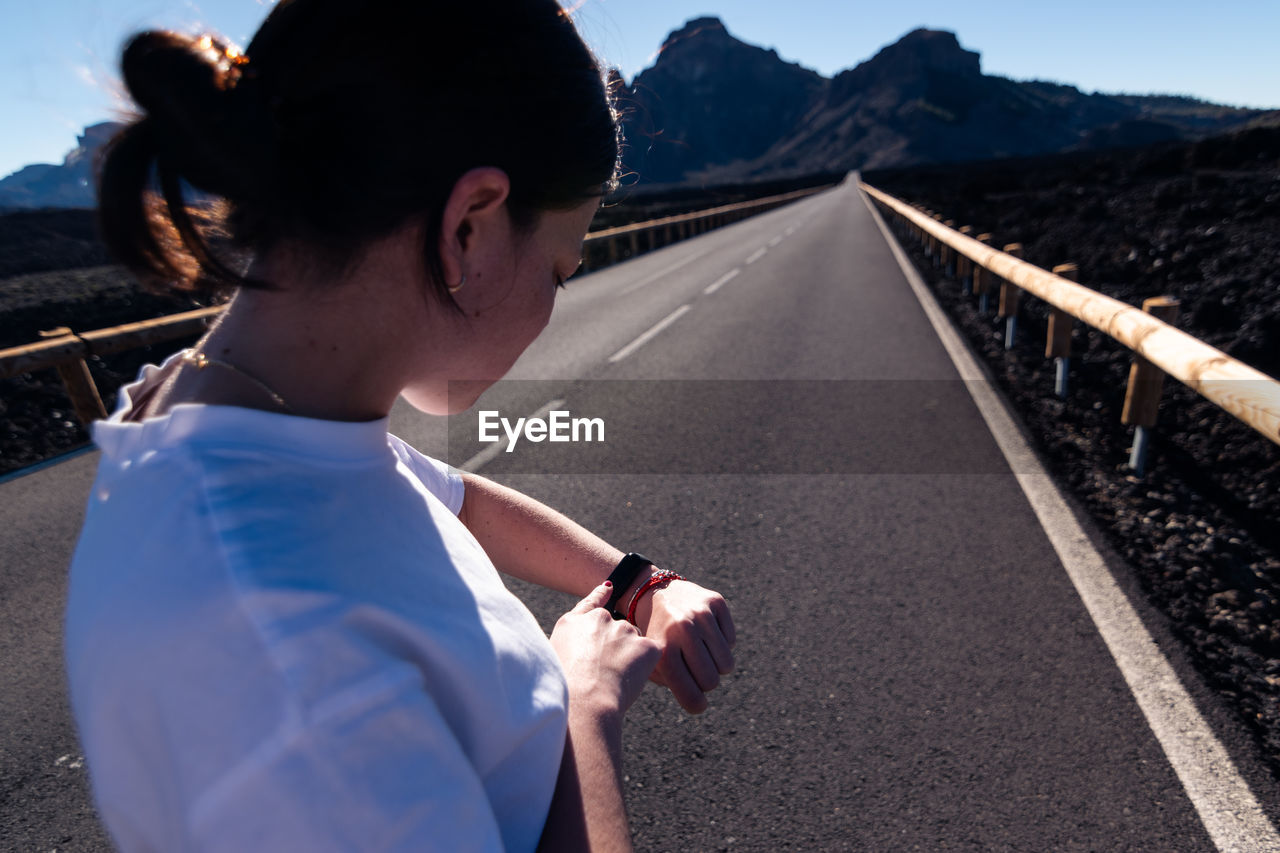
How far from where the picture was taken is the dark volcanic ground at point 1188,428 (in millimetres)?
2959

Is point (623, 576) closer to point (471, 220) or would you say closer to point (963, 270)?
point (471, 220)

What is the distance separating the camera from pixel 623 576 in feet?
A: 4.36

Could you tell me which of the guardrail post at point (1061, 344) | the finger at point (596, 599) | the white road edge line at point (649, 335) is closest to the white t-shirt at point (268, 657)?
the finger at point (596, 599)

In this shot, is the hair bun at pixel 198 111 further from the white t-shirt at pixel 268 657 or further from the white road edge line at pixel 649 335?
the white road edge line at pixel 649 335

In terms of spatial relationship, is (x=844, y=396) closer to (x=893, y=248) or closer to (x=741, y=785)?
(x=741, y=785)

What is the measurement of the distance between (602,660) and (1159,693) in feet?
7.95

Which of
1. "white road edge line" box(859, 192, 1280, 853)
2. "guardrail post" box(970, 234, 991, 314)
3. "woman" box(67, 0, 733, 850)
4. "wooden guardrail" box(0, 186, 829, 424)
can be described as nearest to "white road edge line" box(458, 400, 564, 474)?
"wooden guardrail" box(0, 186, 829, 424)

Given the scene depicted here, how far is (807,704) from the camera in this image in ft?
8.66

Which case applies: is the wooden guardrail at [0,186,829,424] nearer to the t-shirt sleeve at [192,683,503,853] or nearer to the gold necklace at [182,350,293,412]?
the gold necklace at [182,350,293,412]

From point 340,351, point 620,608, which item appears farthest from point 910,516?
Result: point 340,351

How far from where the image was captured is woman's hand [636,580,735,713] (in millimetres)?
1161

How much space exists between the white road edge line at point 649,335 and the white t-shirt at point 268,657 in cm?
738

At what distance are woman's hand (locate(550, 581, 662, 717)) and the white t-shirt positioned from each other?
0.82 feet

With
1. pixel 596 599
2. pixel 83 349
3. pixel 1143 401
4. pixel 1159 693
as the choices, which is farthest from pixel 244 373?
pixel 83 349
